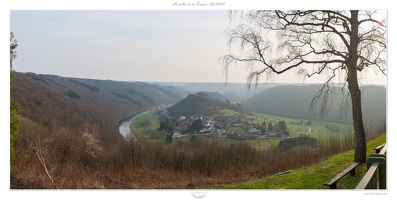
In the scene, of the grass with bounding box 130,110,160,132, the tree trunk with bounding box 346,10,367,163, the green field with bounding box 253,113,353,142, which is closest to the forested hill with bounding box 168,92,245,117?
the grass with bounding box 130,110,160,132

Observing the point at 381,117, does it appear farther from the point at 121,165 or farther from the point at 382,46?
the point at 121,165

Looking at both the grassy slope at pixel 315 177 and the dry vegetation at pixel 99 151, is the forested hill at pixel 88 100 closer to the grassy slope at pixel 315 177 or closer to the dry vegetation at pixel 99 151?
the dry vegetation at pixel 99 151

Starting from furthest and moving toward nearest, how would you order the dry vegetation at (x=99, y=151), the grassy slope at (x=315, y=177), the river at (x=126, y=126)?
the river at (x=126, y=126)
the grassy slope at (x=315, y=177)
the dry vegetation at (x=99, y=151)

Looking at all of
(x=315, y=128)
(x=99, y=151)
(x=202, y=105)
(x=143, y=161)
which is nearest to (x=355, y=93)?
(x=315, y=128)

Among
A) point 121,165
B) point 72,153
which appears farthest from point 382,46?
point 72,153

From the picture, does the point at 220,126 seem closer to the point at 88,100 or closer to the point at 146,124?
the point at 146,124

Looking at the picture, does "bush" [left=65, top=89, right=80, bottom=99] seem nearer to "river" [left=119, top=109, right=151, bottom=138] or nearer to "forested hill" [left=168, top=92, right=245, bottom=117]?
"river" [left=119, top=109, right=151, bottom=138]

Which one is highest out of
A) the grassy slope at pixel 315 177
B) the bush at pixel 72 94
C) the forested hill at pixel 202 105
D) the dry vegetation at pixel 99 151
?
the bush at pixel 72 94

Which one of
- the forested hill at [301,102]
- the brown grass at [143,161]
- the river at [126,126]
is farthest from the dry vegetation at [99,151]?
the forested hill at [301,102]
